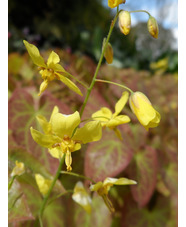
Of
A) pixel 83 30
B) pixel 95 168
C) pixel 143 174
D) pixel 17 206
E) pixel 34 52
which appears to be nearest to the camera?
pixel 34 52

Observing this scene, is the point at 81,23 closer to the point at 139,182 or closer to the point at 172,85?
the point at 172,85

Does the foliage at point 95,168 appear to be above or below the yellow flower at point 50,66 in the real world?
below

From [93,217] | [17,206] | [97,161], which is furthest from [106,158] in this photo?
[17,206]

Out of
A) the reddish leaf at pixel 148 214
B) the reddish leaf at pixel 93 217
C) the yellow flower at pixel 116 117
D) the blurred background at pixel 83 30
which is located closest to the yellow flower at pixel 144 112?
the yellow flower at pixel 116 117

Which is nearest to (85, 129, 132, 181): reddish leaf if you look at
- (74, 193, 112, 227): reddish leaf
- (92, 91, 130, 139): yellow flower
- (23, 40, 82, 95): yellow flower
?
(74, 193, 112, 227): reddish leaf

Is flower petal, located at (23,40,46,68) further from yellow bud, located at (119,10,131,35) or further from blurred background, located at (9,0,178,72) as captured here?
blurred background, located at (9,0,178,72)

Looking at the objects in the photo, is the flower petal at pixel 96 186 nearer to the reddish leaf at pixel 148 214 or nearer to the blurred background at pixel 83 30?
the reddish leaf at pixel 148 214

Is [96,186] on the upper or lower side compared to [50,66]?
lower

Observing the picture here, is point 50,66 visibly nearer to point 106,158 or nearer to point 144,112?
point 144,112
